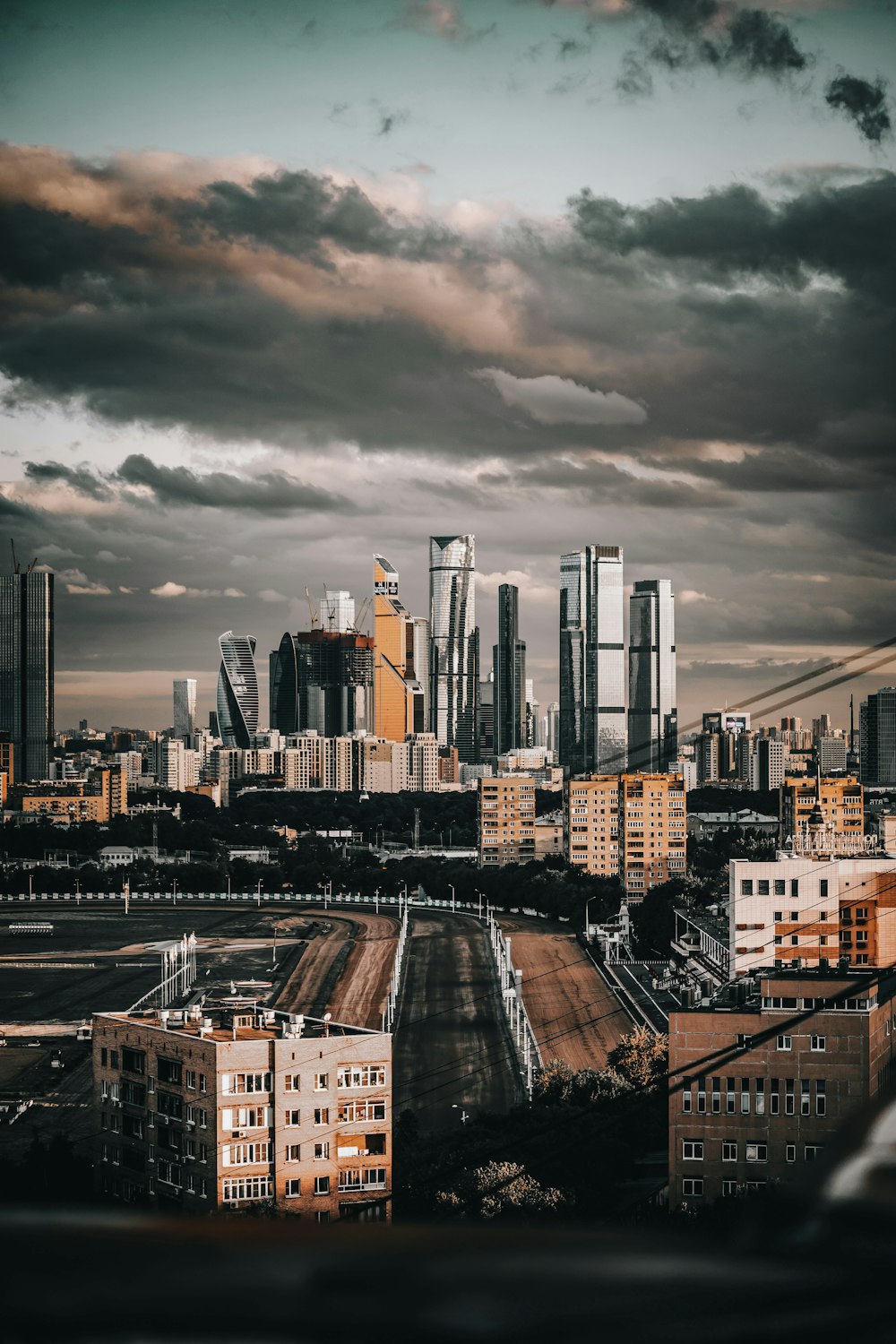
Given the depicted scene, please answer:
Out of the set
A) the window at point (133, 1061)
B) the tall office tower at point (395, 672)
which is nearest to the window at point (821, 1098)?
the window at point (133, 1061)

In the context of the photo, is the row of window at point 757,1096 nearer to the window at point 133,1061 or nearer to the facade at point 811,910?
the window at point 133,1061

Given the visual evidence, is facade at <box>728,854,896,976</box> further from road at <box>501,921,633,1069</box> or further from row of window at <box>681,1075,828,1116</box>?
row of window at <box>681,1075,828,1116</box>

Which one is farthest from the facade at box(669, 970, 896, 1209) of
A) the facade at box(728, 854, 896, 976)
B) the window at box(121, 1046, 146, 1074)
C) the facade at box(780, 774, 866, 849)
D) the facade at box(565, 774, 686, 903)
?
the facade at box(565, 774, 686, 903)

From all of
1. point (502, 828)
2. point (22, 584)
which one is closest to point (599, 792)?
point (502, 828)

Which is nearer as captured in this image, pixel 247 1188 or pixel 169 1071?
pixel 247 1188

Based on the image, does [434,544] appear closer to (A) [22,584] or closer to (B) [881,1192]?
(A) [22,584]

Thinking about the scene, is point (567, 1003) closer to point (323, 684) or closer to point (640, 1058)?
point (640, 1058)

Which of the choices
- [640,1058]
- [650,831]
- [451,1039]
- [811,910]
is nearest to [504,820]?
[650,831]

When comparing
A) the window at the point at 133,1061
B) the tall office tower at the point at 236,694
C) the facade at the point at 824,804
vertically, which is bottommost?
the window at the point at 133,1061
